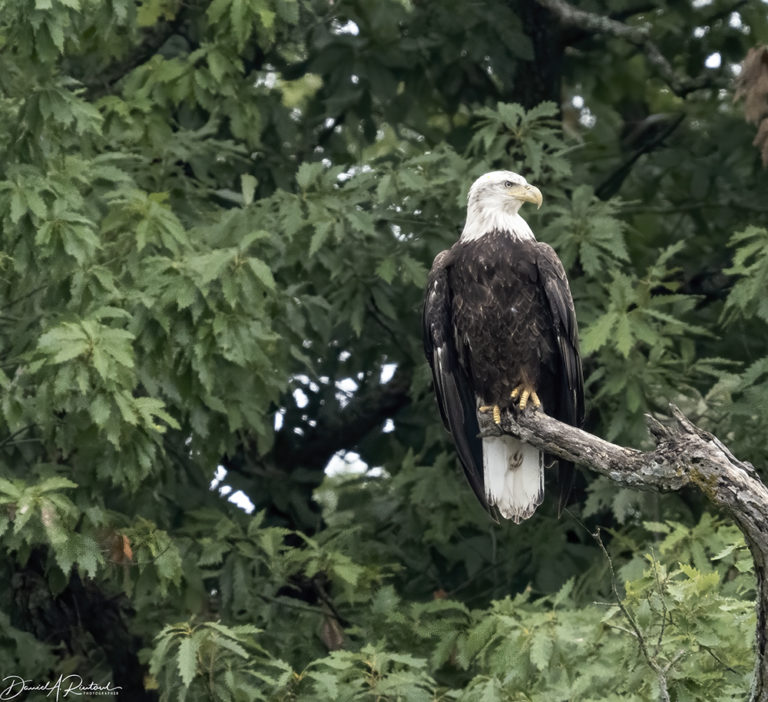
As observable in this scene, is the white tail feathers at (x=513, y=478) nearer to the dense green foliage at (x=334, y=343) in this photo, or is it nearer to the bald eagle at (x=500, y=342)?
the bald eagle at (x=500, y=342)

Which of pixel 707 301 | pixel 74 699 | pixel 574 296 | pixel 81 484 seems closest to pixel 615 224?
pixel 574 296

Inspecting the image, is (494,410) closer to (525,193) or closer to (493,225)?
(493,225)

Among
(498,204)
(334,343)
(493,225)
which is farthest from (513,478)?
(334,343)

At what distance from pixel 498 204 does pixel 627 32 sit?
6.94 feet

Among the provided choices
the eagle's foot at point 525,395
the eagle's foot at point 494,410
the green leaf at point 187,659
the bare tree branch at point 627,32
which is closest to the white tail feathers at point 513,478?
the eagle's foot at point 494,410

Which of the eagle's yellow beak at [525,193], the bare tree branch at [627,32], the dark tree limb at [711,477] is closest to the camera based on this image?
the dark tree limb at [711,477]

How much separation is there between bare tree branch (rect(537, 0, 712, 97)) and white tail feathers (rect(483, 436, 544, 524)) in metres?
2.82

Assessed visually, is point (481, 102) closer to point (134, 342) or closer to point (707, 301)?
point (707, 301)

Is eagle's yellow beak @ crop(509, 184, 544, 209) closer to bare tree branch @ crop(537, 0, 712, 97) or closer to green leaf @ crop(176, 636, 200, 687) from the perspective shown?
bare tree branch @ crop(537, 0, 712, 97)

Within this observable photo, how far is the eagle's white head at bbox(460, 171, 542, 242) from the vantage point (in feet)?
24.1

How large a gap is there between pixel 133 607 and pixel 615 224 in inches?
123

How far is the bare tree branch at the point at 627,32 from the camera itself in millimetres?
9070

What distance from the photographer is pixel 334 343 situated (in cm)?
959

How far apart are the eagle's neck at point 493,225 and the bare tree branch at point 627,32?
6.81 ft
